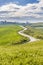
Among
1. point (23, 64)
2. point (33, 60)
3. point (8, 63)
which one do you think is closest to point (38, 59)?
point (33, 60)

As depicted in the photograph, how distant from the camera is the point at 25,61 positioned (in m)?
18.9

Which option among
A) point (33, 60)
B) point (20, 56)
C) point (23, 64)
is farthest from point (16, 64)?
point (20, 56)

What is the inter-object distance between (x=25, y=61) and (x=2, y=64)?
2.33 metres

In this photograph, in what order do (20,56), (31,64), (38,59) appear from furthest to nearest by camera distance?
(20,56) → (38,59) → (31,64)

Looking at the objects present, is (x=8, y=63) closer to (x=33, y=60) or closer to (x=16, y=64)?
(x=16, y=64)

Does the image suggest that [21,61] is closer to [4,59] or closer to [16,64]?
[16,64]

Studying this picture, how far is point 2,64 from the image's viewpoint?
59.8 ft

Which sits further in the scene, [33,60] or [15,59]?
[15,59]

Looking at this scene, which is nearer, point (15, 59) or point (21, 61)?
point (21, 61)

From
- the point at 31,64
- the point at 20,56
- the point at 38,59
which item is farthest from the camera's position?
the point at 20,56

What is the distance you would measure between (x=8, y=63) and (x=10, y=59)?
1.68 meters

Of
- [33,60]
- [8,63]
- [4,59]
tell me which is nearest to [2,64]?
[8,63]

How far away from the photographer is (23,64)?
18.2 m

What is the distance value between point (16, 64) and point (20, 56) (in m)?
3.20
